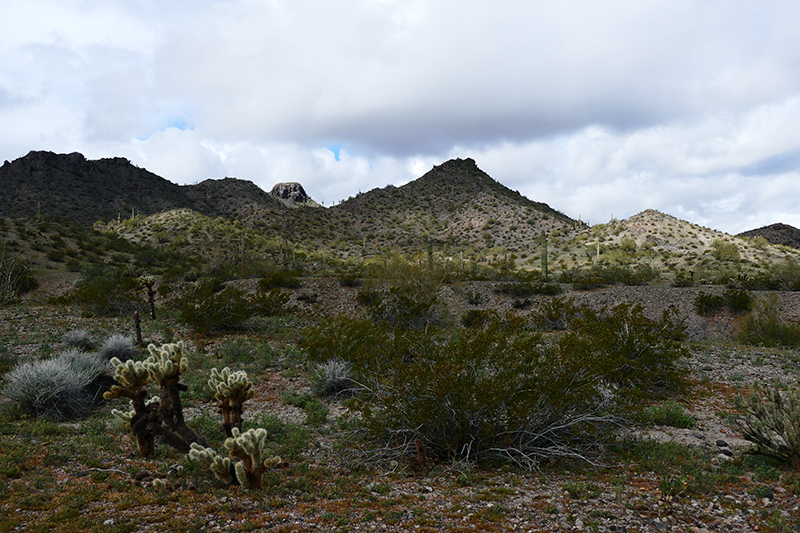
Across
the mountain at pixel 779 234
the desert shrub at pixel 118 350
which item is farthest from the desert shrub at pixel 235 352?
the mountain at pixel 779 234

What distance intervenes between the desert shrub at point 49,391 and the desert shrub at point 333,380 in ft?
13.1

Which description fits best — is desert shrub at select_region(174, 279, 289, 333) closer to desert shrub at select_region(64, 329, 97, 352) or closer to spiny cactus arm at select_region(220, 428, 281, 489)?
desert shrub at select_region(64, 329, 97, 352)

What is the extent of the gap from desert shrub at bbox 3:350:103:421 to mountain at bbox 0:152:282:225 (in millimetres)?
52850

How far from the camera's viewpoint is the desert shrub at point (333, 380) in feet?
28.0

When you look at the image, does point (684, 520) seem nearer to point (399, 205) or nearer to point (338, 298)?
point (338, 298)

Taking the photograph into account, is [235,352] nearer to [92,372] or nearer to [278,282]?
[92,372]

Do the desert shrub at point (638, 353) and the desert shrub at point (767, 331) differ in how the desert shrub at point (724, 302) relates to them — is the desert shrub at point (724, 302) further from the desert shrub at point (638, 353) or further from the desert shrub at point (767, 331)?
the desert shrub at point (638, 353)

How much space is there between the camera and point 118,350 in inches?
400

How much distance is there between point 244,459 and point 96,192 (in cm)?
7428

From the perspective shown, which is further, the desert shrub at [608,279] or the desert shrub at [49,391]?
the desert shrub at [608,279]

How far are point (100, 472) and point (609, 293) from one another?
21.6 metres

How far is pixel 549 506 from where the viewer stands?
3.84m

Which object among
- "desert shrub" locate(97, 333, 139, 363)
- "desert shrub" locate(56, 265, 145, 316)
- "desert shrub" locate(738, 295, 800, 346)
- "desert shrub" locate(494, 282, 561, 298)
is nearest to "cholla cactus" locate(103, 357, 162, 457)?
"desert shrub" locate(97, 333, 139, 363)

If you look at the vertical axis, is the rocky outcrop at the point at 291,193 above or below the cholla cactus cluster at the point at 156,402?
above
